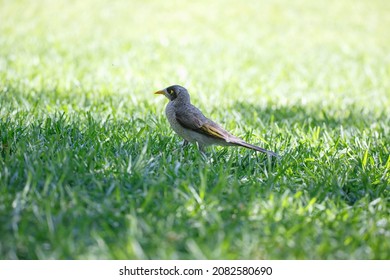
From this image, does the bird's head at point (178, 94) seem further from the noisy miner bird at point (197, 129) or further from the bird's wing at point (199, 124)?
the bird's wing at point (199, 124)

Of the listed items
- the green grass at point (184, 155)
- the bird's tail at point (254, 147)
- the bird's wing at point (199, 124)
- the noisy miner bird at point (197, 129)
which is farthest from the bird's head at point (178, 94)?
the bird's tail at point (254, 147)

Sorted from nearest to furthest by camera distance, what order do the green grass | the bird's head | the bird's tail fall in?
the green grass < the bird's tail < the bird's head

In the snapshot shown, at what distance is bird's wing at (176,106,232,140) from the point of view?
492 centimetres

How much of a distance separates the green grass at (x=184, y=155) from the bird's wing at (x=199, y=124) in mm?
215

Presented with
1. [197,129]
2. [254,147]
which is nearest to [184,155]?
[197,129]

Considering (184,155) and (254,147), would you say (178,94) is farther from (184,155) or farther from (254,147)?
(254,147)

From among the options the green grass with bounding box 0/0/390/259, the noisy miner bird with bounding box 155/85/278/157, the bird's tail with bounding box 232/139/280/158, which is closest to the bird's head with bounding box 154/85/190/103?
the noisy miner bird with bounding box 155/85/278/157

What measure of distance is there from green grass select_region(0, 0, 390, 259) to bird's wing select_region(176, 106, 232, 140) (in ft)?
0.70

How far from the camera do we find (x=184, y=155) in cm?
495

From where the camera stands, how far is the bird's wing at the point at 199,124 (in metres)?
4.92

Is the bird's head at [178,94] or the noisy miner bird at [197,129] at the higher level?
the bird's head at [178,94]

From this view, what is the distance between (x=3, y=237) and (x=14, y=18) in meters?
12.1

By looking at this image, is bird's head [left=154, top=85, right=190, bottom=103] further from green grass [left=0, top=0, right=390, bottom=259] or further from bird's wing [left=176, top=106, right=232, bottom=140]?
green grass [left=0, top=0, right=390, bottom=259]
